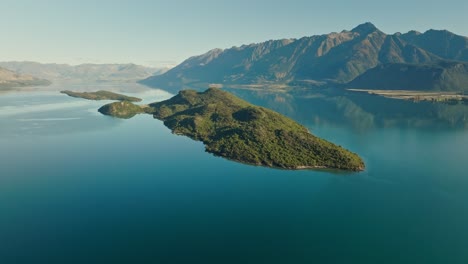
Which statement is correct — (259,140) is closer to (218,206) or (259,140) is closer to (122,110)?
(218,206)

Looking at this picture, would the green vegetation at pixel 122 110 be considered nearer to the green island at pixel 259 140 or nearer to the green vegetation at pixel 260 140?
the green island at pixel 259 140

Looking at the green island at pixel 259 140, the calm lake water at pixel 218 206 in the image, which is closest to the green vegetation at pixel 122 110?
the green island at pixel 259 140

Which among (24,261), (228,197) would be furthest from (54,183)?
(228,197)

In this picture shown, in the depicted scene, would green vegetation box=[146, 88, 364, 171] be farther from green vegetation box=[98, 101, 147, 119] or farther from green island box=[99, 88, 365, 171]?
green vegetation box=[98, 101, 147, 119]

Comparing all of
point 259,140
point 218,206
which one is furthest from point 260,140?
point 218,206

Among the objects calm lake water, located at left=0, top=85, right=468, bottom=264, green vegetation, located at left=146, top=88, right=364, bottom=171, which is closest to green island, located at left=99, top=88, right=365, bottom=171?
green vegetation, located at left=146, top=88, right=364, bottom=171

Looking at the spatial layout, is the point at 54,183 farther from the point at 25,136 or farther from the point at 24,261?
the point at 25,136
